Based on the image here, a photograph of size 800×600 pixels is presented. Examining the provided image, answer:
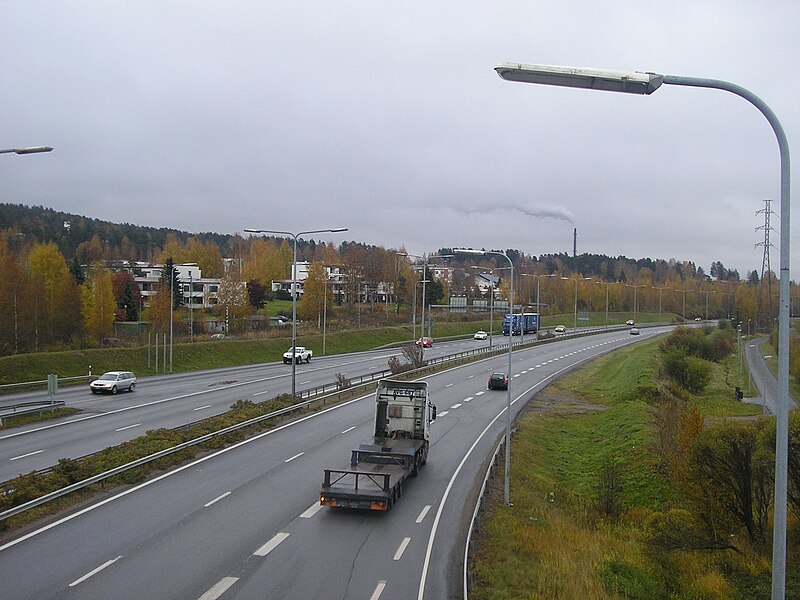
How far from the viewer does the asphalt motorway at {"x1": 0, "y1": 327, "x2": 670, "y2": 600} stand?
44.0 ft

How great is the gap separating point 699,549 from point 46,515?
18783 mm

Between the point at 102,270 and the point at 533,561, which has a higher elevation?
the point at 102,270

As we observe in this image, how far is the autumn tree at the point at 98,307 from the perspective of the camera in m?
64.3

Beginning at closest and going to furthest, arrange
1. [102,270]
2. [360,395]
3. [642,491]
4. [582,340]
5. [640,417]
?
[642,491]
[640,417]
[360,395]
[102,270]
[582,340]

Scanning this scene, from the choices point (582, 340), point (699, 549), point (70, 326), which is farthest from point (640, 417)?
point (582, 340)

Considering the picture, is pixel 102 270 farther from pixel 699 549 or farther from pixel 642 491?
pixel 699 549

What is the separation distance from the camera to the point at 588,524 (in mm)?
24172

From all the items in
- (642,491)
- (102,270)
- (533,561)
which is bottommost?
(642,491)

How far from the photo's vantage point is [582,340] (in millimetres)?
103625

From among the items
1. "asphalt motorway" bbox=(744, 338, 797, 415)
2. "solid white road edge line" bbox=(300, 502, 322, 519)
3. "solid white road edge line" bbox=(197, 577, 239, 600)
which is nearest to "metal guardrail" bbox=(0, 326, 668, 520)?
"solid white road edge line" bbox=(300, 502, 322, 519)

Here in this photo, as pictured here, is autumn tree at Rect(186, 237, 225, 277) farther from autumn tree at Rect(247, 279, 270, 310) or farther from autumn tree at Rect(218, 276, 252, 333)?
autumn tree at Rect(218, 276, 252, 333)

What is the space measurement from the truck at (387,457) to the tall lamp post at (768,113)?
38.1 ft

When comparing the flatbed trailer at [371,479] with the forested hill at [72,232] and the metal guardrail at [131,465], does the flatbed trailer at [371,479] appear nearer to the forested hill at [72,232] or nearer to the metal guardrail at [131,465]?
the metal guardrail at [131,465]

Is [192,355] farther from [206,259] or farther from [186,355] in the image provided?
[206,259]
